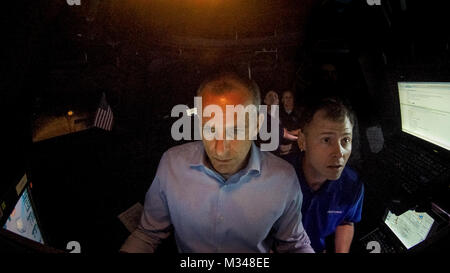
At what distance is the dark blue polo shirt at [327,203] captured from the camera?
1402 millimetres

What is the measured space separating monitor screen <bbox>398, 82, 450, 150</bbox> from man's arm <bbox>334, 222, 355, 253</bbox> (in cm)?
66

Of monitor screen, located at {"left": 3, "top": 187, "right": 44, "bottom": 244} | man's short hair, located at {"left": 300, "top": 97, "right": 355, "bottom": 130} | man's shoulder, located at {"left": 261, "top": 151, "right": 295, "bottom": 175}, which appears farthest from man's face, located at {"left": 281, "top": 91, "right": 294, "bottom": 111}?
monitor screen, located at {"left": 3, "top": 187, "right": 44, "bottom": 244}

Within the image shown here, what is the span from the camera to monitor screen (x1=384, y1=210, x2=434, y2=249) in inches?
43.3

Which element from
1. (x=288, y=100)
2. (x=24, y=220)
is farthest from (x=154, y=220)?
(x=288, y=100)

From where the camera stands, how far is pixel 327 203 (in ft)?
4.63

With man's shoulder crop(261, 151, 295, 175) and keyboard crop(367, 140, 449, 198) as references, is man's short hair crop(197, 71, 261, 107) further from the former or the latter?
keyboard crop(367, 140, 449, 198)

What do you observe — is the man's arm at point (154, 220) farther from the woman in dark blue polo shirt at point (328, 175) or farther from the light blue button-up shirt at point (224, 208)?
the woman in dark blue polo shirt at point (328, 175)

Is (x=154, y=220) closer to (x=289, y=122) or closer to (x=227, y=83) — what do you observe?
(x=227, y=83)

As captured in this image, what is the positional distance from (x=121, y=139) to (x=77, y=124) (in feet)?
1.18

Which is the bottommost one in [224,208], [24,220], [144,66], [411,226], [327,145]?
[411,226]

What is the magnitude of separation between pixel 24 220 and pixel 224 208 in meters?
0.76

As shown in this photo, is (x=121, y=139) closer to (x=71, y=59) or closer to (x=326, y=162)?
(x=71, y=59)
